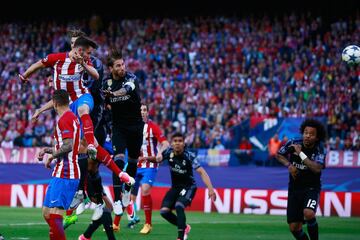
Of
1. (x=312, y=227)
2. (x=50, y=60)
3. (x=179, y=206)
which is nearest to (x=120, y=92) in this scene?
(x=50, y=60)

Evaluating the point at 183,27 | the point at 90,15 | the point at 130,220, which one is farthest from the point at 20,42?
the point at 130,220

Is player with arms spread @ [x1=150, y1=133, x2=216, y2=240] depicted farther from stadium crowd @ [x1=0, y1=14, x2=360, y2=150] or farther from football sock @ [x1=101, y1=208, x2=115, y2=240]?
stadium crowd @ [x1=0, y1=14, x2=360, y2=150]

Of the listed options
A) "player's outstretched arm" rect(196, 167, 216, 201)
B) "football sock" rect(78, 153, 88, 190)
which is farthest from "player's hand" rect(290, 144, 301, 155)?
"football sock" rect(78, 153, 88, 190)

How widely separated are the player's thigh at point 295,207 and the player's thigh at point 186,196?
2228 mm

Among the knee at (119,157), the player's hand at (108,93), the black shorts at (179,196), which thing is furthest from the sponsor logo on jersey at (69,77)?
the black shorts at (179,196)

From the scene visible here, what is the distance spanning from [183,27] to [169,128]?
9647mm

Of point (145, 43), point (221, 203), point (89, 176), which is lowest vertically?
point (221, 203)

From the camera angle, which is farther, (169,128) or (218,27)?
(218,27)

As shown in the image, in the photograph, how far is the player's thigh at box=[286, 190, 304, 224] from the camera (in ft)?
46.2

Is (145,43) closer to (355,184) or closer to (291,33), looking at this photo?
(291,33)

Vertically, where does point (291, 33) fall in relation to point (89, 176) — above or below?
above

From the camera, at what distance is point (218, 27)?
4122 cm

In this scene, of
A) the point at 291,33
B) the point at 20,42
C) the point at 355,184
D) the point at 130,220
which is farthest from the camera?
the point at 20,42

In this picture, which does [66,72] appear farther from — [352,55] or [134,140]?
[352,55]
